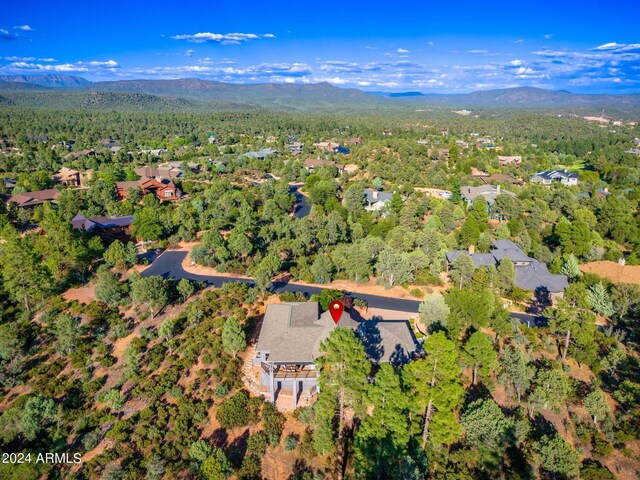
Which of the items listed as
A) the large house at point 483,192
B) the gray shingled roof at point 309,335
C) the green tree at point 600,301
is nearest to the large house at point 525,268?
the green tree at point 600,301

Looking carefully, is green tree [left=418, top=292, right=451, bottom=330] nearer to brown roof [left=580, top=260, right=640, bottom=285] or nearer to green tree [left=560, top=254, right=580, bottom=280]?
green tree [left=560, top=254, right=580, bottom=280]

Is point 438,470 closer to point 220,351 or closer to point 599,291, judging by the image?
point 220,351

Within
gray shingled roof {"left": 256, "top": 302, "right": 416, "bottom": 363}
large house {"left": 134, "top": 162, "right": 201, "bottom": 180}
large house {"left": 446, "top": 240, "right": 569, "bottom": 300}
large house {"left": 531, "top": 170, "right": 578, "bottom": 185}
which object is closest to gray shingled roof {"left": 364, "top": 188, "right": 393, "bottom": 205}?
large house {"left": 446, "top": 240, "right": 569, "bottom": 300}

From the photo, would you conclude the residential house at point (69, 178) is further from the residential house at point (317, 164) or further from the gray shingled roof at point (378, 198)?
the gray shingled roof at point (378, 198)

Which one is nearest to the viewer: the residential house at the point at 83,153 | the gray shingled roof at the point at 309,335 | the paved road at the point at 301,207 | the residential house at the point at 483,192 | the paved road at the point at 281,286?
the gray shingled roof at the point at 309,335

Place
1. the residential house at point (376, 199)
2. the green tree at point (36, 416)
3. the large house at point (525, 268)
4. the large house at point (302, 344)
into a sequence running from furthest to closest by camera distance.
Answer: the residential house at point (376, 199)
the large house at point (525, 268)
the large house at point (302, 344)
the green tree at point (36, 416)

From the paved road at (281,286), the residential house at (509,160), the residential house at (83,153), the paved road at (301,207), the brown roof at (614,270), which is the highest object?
the residential house at (83,153)
